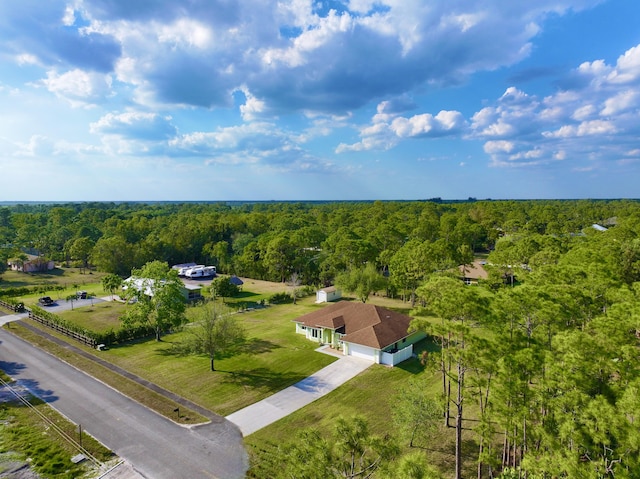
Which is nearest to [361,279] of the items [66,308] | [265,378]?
[265,378]

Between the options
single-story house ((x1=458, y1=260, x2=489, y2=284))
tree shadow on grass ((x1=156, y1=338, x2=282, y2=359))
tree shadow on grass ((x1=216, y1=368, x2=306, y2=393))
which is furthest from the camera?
single-story house ((x1=458, y1=260, x2=489, y2=284))

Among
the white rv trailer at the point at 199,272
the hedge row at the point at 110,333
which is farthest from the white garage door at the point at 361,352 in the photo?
the white rv trailer at the point at 199,272

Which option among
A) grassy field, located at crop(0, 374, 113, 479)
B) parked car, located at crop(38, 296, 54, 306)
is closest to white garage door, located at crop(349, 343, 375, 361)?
grassy field, located at crop(0, 374, 113, 479)

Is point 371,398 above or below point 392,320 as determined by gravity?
below

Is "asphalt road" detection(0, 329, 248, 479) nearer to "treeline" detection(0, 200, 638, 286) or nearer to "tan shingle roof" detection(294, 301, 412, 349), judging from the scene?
"tan shingle roof" detection(294, 301, 412, 349)

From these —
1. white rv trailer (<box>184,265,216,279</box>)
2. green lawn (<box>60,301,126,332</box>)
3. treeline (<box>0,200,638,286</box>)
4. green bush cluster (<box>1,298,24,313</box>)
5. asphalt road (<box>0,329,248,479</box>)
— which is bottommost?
asphalt road (<box>0,329,248,479</box>)

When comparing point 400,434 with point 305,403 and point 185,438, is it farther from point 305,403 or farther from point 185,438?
point 185,438

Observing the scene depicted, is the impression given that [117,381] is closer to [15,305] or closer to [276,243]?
[15,305]
